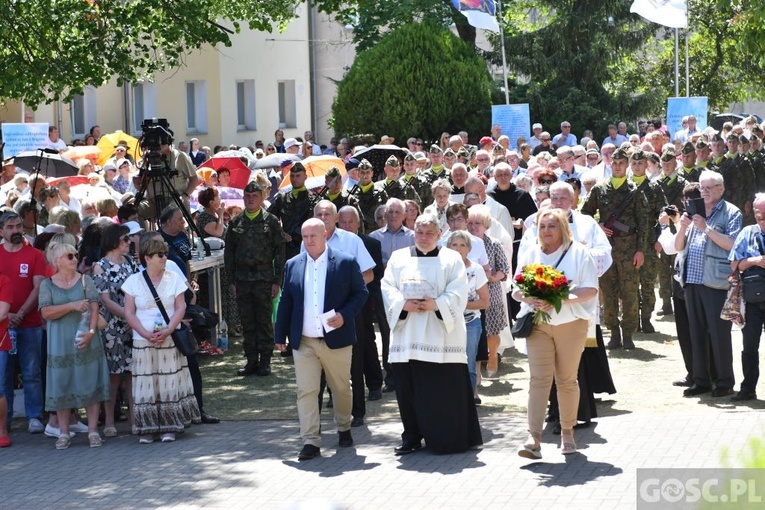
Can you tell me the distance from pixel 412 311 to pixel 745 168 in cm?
1132

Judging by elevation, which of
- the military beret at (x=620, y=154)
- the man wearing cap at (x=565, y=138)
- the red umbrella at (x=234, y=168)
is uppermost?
the man wearing cap at (x=565, y=138)

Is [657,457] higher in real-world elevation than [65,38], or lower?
lower

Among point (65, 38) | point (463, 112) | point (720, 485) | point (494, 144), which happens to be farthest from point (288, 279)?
point (463, 112)

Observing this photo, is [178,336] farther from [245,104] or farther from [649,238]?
[245,104]

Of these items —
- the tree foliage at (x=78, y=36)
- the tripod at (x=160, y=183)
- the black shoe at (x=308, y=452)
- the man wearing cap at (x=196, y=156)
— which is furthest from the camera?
the man wearing cap at (x=196, y=156)

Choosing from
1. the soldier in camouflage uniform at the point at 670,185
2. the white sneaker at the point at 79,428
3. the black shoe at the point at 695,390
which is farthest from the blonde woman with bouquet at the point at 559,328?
the soldier in camouflage uniform at the point at 670,185

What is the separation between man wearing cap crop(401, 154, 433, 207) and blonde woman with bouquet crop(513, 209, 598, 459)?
24.8 ft

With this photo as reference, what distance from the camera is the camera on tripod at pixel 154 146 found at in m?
15.0

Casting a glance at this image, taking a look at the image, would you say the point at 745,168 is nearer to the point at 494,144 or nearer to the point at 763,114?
the point at 494,144

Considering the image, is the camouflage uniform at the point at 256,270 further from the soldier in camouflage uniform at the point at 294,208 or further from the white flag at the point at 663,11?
the white flag at the point at 663,11

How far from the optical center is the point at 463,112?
3083cm

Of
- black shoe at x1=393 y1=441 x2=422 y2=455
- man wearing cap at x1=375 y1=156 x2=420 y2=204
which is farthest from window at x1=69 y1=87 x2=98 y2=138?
black shoe at x1=393 y1=441 x2=422 y2=455

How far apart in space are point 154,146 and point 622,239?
5.50 meters

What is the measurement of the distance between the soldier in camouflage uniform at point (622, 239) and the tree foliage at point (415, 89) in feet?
51.6
